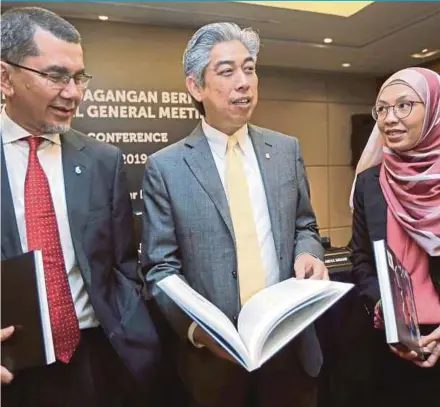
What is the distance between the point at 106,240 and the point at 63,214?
0.13 m

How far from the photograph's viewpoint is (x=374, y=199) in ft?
4.83

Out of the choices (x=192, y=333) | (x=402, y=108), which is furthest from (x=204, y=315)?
(x=402, y=108)

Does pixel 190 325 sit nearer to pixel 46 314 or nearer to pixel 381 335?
pixel 46 314

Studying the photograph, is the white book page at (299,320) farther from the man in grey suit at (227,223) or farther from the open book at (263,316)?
the man in grey suit at (227,223)

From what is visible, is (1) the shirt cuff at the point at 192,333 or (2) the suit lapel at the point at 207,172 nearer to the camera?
(1) the shirt cuff at the point at 192,333

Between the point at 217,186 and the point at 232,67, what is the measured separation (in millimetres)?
357

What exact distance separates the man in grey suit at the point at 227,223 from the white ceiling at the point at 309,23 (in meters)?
2.47

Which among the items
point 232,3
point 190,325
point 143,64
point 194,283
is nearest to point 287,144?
point 194,283

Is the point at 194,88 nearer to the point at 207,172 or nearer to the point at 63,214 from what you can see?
the point at 207,172

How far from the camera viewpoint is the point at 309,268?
125 cm

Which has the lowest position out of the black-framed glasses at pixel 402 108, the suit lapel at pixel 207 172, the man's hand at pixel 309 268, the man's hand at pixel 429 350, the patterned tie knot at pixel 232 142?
the man's hand at pixel 429 350

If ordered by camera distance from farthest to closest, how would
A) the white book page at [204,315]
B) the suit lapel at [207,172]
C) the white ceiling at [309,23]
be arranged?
1. the white ceiling at [309,23]
2. the suit lapel at [207,172]
3. the white book page at [204,315]

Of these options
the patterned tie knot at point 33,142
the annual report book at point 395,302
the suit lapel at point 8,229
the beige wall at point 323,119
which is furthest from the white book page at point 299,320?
the beige wall at point 323,119

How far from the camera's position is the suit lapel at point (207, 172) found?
1.26m
